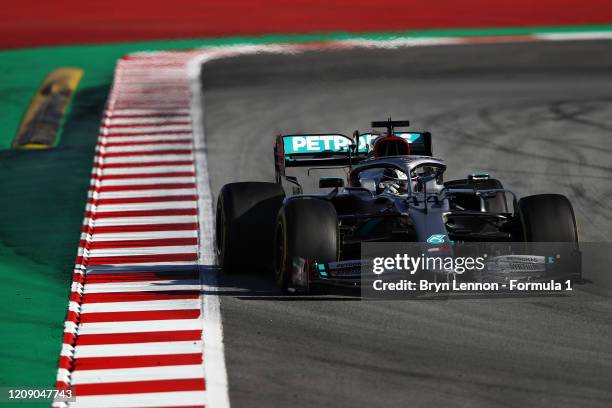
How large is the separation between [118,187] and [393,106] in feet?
26.6

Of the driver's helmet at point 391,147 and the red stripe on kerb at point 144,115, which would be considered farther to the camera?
the red stripe on kerb at point 144,115

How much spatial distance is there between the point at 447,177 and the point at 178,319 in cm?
883

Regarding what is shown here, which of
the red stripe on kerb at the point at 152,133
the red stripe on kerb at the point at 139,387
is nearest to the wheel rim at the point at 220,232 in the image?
the red stripe on kerb at the point at 139,387

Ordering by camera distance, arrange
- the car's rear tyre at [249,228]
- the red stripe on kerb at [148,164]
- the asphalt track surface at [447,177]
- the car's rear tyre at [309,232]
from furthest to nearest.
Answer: the red stripe on kerb at [148,164]
the car's rear tyre at [249,228]
the car's rear tyre at [309,232]
the asphalt track surface at [447,177]

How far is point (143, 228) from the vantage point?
20.4 meters

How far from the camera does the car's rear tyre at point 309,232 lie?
1570 centimetres

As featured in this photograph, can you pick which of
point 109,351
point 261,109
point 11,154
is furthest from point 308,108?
point 109,351

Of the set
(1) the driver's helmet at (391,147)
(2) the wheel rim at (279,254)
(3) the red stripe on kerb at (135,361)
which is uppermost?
(1) the driver's helmet at (391,147)

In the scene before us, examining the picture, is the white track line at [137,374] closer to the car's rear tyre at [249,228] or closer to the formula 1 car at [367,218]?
the formula 1 car at [367,218]

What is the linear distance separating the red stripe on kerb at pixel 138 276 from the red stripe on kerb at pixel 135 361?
327 centimetres

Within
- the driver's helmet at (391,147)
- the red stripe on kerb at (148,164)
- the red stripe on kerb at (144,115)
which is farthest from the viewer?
the red stripe on kerb at (144,115)

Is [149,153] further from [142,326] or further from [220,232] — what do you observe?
[142,326]

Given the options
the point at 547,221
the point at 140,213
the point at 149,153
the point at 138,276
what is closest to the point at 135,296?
the point at 138,276

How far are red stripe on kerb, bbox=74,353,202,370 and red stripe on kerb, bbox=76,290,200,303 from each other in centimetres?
225
